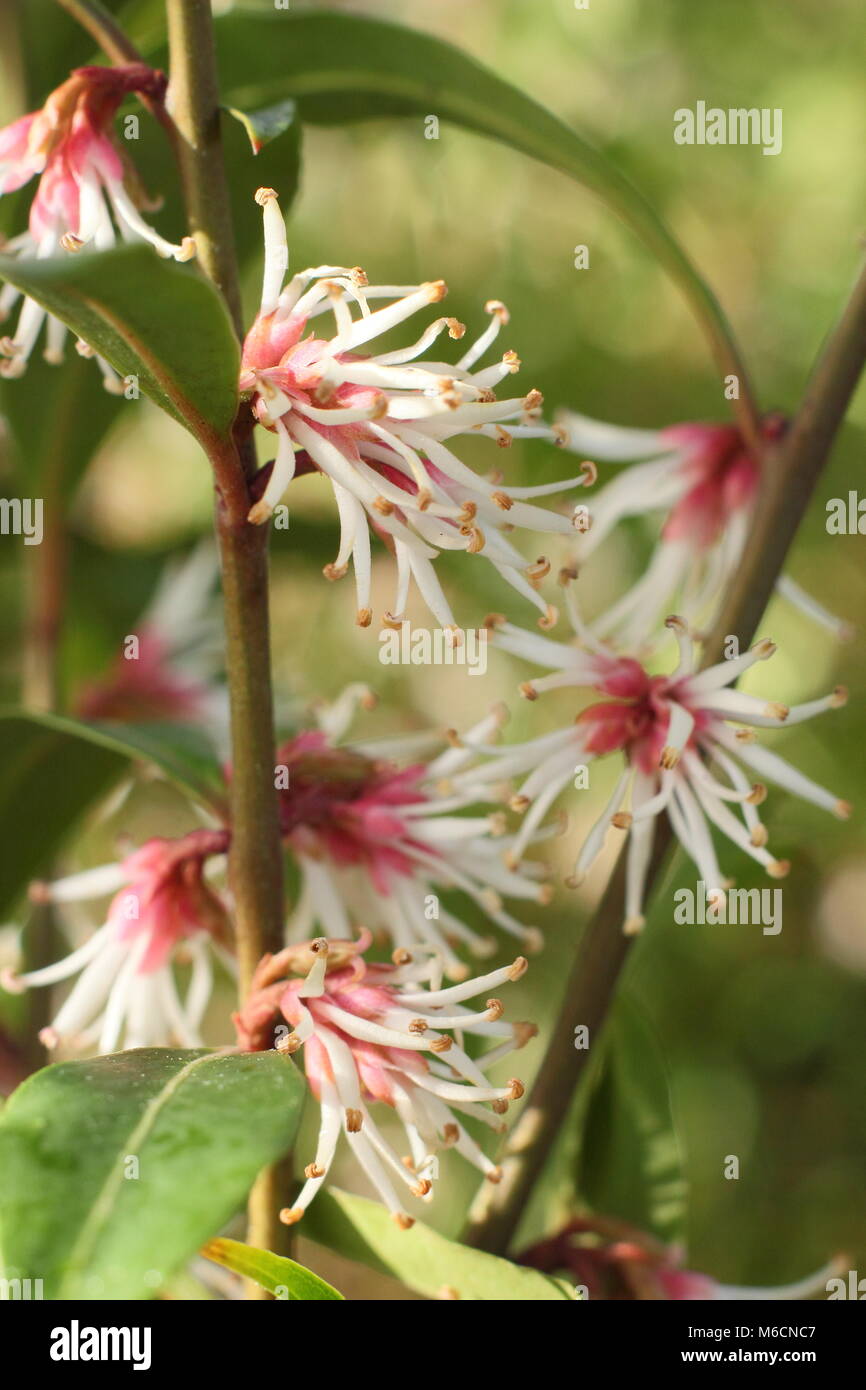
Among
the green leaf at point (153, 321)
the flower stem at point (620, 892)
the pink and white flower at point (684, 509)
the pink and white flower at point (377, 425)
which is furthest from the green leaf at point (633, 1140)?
the green leaf at point (153, 321)

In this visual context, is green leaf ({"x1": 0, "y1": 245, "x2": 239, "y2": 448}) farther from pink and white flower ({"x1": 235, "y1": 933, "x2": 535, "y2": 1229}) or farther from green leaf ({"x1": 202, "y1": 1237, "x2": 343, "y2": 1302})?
green leaf ({"x1": 202, "y1": 1237, "x2": 343, "y2": 1302})

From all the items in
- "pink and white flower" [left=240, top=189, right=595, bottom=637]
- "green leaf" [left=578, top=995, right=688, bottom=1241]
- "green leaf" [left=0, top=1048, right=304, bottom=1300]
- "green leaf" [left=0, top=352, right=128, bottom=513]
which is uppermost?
"green leaf" [left=0, top=352, right=128, bottom=513]

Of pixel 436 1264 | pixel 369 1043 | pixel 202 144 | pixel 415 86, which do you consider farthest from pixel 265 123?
pixel 436 1264

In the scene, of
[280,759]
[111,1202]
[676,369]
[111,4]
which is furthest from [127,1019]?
[676,369]

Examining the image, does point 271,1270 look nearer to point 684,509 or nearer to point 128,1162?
point 128,1162

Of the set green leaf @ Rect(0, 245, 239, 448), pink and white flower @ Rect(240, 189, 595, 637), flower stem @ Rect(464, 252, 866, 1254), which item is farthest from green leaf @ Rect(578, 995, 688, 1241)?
green leaf @ Rect(0, 245, 239, 448)
